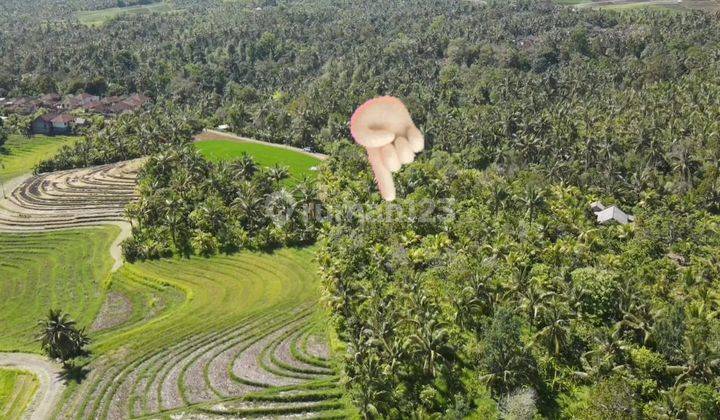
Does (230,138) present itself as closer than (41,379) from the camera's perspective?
No

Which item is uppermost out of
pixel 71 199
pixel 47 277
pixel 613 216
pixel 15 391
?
pixel 71 199

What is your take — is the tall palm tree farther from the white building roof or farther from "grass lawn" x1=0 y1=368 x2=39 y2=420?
the white building roof

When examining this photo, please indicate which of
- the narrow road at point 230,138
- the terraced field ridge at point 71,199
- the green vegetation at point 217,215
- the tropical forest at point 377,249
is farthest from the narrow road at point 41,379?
the narrow road at point 230,138

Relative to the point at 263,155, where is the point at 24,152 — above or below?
above

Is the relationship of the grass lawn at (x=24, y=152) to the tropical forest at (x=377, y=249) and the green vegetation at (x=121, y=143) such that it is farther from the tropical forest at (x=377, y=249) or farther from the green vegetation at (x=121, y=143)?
the green vegetation at (x=121, y=143)

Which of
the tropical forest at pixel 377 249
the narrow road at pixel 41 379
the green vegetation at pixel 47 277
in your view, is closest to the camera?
the tropical forest at pixel 377 249

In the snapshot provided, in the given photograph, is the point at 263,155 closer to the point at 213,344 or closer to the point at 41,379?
the point at 213,344

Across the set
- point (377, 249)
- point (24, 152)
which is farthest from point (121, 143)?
point (377, 249)

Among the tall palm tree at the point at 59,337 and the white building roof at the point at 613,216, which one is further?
the white building roof at the point at 613,216
